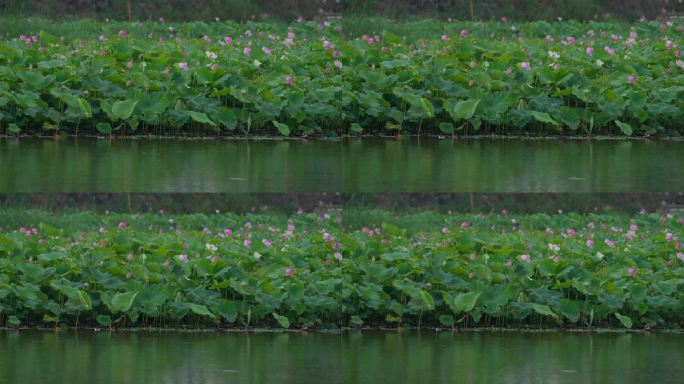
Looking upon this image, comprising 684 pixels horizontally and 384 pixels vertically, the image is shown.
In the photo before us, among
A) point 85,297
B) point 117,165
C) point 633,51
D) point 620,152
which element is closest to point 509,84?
point 620,152

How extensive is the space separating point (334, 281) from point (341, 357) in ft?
2.38

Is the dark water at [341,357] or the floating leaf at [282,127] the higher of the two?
the floating leaf at [282,127]

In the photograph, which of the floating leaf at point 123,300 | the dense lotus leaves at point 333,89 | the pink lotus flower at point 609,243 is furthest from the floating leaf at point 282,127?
the pink lotus flower at point 609,243

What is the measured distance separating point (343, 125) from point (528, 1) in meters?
6.28

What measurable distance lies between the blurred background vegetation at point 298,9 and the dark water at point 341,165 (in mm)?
4088

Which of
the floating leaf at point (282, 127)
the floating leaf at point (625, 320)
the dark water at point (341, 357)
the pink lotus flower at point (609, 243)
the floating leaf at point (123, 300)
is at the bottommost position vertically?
the dark water at point (341, 357)

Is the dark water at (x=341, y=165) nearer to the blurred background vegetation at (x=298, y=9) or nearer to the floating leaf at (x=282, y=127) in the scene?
the floating leaf at (x=282, y=127)

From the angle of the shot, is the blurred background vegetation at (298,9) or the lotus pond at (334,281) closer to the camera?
the lotus pond at (334,281)

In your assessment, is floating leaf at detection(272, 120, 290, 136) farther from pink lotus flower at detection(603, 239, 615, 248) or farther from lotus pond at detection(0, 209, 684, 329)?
pink lotus flower at detection(603, 239, 615, 248)

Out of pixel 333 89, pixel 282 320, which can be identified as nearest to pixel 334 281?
pixel 282 320

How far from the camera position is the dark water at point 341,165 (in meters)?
7.86

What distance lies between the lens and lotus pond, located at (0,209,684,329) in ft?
24.9

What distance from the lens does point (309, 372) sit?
6.63 meters

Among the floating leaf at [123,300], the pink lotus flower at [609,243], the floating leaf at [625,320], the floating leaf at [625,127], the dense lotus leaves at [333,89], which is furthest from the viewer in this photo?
the floating leaf at [625,127]
